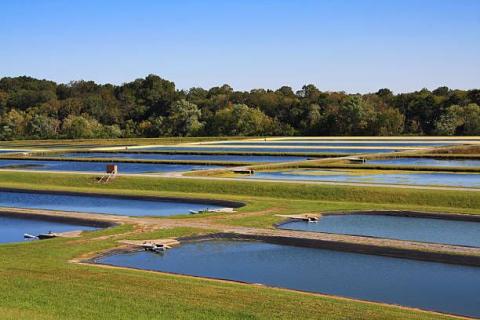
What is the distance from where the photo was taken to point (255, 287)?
1546 centimetres

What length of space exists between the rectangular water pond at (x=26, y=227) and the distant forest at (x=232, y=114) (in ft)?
224

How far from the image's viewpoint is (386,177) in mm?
37844

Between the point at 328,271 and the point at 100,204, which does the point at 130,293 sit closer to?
the point at 328,271

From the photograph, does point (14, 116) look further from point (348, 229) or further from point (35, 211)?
point (348, 229)

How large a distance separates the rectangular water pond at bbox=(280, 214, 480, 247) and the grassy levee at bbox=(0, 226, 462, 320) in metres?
8.06

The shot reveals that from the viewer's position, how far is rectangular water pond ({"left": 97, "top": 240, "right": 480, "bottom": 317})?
1529cm

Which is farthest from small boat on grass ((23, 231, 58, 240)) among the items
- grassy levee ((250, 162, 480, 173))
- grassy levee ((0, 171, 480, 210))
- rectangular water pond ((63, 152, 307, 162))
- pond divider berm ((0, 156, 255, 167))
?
rectangular water pond ((63, 152, 307, 162))

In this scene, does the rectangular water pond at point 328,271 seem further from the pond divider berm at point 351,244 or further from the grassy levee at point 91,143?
the grassy levee at point 91,143

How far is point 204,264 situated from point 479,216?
10847 mm

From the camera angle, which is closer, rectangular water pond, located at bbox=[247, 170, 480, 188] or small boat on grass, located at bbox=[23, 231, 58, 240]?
small boat on grass, located at bbox=[23, 231, 58, 240]

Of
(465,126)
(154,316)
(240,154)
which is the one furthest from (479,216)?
(465,126)

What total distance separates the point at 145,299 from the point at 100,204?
18958 mm

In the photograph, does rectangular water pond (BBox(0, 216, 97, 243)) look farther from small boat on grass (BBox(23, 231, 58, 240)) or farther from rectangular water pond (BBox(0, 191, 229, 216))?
rectangular water pond (BBox(0, 191, 229, 216))

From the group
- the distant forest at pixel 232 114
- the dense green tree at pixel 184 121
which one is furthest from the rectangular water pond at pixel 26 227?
the dense green tree at pixel 184 121
